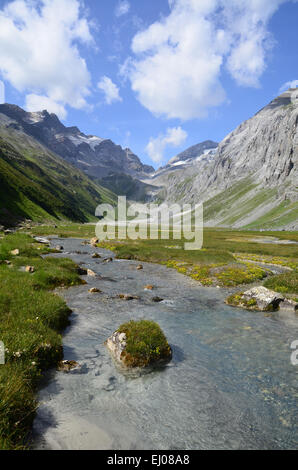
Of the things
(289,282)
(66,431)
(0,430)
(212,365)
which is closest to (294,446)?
(212,365)

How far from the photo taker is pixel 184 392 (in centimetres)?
1064

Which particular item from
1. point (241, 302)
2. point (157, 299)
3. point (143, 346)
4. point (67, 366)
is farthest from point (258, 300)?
point (67, 366)

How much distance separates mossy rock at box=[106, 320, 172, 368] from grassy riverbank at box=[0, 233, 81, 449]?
9.31ft

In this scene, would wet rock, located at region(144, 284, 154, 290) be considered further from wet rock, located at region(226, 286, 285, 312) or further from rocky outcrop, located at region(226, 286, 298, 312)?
rocky outcrop, located at region(226, 286, 298, 312)

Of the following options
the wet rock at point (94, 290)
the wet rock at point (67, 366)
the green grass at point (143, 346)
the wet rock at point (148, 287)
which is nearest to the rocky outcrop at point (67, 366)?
the wet rock at point (67, 366)

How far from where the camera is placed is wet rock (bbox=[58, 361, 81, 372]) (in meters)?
11.6

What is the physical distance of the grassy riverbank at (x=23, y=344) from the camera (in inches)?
293

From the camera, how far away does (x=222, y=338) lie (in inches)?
619

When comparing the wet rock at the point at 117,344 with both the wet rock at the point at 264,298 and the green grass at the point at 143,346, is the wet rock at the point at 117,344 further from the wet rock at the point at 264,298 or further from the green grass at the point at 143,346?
the wet rock at the point at 264,298

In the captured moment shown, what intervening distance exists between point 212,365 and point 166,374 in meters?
2.44

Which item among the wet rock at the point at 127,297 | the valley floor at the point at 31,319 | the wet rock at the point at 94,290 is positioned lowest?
the wet rock at the point at 127,297

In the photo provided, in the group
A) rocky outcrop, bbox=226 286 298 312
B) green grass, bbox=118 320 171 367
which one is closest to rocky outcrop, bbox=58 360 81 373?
green grass, bbox=118 320 171 367

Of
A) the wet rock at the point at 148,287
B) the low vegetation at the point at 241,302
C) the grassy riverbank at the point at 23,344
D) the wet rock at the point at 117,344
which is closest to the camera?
the grassy riverbank at the point at 23,344
